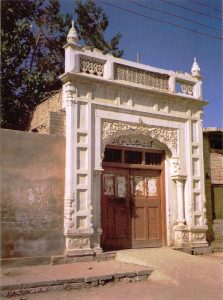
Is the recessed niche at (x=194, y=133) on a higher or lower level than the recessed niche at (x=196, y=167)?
higher

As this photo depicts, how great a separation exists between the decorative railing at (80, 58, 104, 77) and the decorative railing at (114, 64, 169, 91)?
46 cm

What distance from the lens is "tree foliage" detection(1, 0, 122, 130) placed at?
14352 mm

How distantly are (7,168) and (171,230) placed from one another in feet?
16.1

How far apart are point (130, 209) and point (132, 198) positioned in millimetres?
303

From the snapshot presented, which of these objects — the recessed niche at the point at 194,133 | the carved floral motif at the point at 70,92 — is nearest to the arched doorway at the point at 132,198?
the recessed niche at the point at 194,133

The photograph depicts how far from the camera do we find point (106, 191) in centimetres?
990

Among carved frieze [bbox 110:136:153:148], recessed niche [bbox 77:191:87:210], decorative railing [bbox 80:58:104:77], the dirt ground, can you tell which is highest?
decorative railing [bbox 80:58:104:77]

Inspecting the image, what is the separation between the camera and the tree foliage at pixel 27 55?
14352 millimetres

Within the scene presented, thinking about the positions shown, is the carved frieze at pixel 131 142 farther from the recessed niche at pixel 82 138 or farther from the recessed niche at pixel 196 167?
the recessed niche at pixel 196 167

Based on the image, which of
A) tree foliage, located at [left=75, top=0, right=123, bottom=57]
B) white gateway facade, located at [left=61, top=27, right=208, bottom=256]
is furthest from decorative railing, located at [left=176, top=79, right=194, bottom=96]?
tree foliage, located at [left=75, top=0, right=123, bottom=57]

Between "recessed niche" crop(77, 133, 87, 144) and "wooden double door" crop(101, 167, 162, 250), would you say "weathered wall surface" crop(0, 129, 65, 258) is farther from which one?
"wooden double door" crop(101, 167, 162, 250)

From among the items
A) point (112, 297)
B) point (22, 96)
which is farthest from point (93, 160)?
point (22, 96)

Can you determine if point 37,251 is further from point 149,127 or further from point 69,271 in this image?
point 149,127

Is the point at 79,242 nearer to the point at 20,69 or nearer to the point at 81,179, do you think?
the point at 81,179
